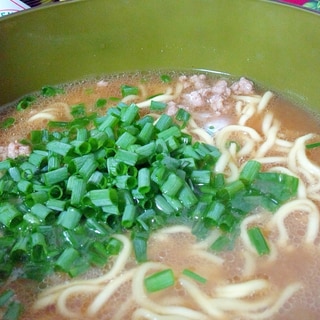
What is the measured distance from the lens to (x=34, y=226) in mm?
2549

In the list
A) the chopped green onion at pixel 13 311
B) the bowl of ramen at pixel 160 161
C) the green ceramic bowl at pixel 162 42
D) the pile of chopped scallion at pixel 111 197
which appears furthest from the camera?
the green ceramic bowl at pixel 162 42

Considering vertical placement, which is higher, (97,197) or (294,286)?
(97,197)

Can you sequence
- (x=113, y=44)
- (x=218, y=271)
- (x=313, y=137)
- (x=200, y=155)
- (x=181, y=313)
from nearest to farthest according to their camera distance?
(x=181, y=313) < (x=218, y=271) < (x=200, y=155) < (x=313, y=137) < (x=113, y=44)

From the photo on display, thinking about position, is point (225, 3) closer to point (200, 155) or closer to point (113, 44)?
point (113, 44)

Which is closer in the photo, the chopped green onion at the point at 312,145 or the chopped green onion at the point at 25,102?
the chopped green onion at the point at 312,145

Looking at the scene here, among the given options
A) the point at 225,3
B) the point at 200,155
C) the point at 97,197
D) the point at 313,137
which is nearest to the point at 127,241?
the point at 97,197

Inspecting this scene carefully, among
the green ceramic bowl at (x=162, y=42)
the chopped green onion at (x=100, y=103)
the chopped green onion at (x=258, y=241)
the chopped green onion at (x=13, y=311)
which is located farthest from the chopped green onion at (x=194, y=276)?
the green ceramic bowl at (x=162, y=42)

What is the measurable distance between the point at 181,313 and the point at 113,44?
1935 mm

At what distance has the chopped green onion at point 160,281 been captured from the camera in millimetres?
2322

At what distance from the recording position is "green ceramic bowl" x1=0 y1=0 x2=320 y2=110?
322 cm

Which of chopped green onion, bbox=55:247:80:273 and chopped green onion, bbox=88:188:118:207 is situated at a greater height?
chopped green onion, bbox=88:188:118:207

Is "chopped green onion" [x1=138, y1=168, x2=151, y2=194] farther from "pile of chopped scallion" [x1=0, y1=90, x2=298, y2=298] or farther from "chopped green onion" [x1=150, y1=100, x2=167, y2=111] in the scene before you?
"chopped green onion" [x1=150, y1=100, x2=167, y2=111]

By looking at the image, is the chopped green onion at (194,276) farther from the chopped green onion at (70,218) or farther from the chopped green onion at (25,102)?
the chopped green onion at (25,102)

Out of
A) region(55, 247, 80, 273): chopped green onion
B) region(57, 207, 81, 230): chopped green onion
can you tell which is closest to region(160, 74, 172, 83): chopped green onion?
region(57, 207, 81, 230): chopped green onion
